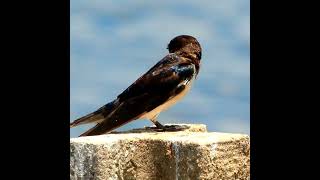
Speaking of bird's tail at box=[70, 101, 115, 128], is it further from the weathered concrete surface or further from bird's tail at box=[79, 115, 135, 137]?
the weathered concrete surface

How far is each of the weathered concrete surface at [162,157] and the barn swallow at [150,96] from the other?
1.29 metres

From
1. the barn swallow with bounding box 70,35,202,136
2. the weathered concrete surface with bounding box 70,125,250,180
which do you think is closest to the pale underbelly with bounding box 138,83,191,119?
the barn swallow with bounding box 70,35,202,136

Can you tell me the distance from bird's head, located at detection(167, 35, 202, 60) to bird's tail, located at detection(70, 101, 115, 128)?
52.1 inches

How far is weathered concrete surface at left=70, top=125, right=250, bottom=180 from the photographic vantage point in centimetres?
660

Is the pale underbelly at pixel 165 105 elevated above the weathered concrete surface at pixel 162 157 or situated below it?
above

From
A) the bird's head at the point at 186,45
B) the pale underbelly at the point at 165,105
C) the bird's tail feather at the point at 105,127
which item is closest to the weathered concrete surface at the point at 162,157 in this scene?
the bird's tail feather at the point at 105,127

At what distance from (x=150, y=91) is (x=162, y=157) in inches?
71.3

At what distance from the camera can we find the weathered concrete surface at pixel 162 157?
21.7 feet

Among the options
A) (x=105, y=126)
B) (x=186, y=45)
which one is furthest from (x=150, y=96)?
(x=186, y=45)

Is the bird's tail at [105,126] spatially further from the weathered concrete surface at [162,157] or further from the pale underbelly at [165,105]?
the weathered concrete surface at [162,157]

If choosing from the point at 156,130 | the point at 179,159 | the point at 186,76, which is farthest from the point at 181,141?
the point at 186,76

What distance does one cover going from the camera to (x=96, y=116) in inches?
354
